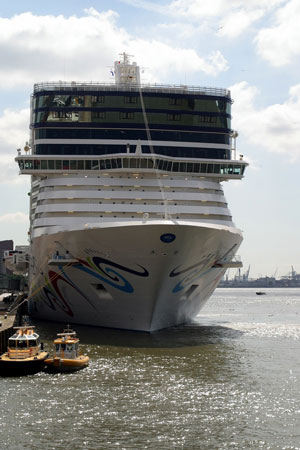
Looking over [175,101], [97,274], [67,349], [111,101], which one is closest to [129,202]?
[97,274]

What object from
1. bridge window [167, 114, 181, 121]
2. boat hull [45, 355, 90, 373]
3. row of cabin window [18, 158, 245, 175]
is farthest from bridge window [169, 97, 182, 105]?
boat hull [45, 355, 90, 373]

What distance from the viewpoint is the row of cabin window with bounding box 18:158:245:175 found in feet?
146

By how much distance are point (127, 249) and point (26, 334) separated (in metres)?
7.53

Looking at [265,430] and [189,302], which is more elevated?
[189,302]

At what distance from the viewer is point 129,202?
43031mm

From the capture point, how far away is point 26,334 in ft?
106

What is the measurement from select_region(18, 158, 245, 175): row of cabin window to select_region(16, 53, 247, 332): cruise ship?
0.07 m

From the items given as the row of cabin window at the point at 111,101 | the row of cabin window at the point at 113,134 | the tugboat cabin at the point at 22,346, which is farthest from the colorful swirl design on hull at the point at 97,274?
the row of cabin window at the point at 111,101

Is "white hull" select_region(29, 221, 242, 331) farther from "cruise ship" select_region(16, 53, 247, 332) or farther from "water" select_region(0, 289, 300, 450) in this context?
"water" select_region(0, 289, 300, 450)

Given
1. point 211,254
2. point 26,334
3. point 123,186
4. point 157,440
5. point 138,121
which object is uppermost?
point 138,121

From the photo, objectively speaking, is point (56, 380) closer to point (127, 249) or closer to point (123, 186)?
point (127, 249)

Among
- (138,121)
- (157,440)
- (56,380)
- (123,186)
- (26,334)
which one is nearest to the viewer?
(157,440)

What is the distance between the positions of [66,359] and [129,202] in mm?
14363

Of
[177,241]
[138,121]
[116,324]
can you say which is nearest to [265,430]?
[177,241]
